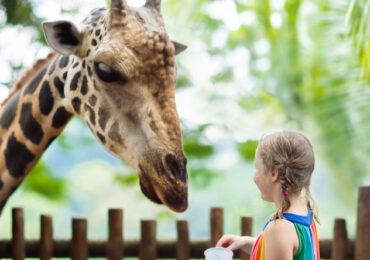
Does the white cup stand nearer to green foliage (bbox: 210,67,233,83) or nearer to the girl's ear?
the girl's ear

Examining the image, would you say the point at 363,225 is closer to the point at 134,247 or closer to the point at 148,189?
the point at 134,247

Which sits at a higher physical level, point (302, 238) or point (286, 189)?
point (286, 189)

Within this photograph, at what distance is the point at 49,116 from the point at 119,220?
0.81 m

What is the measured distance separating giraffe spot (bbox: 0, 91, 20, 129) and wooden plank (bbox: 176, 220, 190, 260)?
39.0 inches

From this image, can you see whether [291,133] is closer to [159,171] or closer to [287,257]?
[287,257]

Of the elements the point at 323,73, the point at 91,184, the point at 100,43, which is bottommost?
the point at 91,184

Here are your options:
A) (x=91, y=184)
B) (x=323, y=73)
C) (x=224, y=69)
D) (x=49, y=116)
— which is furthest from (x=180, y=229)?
(x=91, y=184)

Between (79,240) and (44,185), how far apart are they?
5.61 m

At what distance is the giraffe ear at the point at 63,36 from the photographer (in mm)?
1654

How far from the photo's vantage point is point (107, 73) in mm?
1573

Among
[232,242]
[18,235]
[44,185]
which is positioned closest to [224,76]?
[44,185]

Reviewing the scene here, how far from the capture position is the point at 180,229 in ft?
7.95

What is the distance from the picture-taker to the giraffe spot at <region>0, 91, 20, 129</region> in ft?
6.50

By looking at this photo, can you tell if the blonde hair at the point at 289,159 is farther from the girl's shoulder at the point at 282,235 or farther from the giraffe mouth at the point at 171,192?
the giraffe mouth at the point at 171,192
